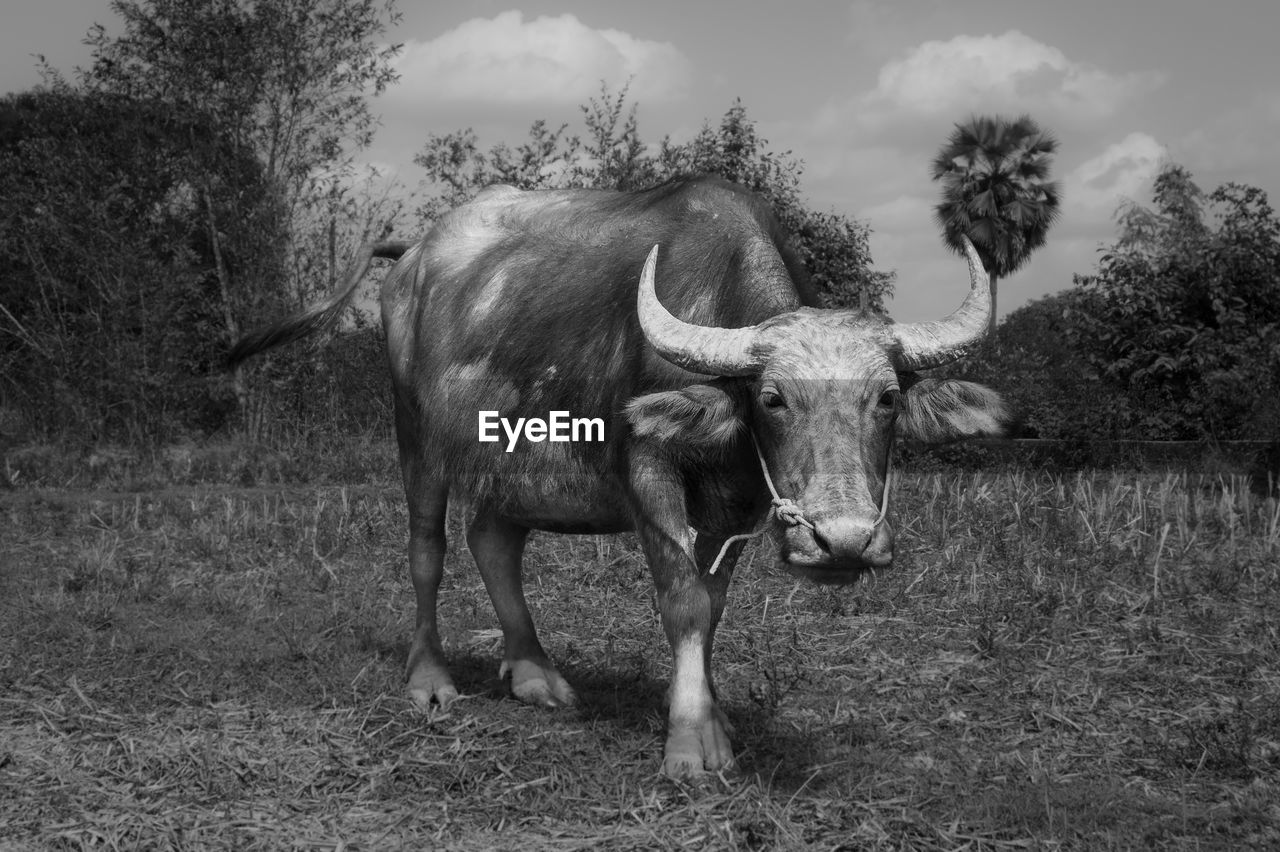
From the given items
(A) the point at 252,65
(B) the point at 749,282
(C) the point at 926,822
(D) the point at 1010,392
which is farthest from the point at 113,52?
(C) the point at 926,822

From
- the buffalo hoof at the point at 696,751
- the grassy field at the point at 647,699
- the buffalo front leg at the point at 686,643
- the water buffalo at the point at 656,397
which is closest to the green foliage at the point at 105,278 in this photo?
the grassy field at the point at 647,699

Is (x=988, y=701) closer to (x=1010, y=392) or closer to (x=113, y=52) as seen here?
(x=1010, y=392)

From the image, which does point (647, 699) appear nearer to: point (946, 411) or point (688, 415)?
point (688, 415)

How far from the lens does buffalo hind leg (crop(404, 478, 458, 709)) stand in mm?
4844

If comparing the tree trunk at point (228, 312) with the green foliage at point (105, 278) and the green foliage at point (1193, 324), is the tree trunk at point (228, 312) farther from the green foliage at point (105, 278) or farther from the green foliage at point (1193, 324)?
the green foliage at point (1193, 324)

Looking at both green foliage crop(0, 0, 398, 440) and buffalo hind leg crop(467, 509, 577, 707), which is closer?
buffalo hind leg crop(467, 509, 577, 707)

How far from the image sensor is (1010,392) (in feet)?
44.2

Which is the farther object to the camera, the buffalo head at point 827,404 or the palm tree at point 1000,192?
the palm tree at point 1000,192

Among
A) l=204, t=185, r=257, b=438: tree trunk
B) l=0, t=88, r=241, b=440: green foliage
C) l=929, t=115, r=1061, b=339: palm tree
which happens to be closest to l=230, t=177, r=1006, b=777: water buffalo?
l=0, t=88, r=241, b=440: green foliage

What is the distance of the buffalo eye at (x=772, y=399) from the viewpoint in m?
3.37

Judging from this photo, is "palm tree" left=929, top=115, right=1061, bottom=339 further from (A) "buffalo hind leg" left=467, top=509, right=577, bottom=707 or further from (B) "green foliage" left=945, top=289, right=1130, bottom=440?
(A) "buffalo hind leg" left=467, top=509, right=577, bottom=707

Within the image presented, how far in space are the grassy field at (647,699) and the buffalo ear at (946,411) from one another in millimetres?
1024

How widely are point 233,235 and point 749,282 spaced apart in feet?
45.4

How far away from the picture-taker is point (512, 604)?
494cm
